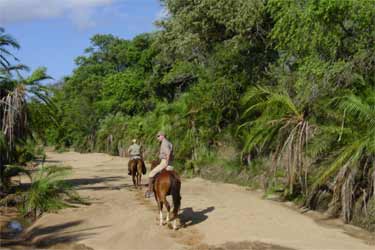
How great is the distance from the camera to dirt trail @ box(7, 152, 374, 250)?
1151cm

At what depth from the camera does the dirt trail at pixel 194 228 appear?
1151 centimetres

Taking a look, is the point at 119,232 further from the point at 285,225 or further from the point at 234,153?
the point at 234,153

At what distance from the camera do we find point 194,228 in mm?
12977

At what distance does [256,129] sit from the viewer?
19219mm

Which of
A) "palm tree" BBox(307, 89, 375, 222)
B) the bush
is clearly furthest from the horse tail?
the bush

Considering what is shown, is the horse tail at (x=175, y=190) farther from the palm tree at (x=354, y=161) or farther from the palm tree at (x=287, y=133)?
the palm tree at (x=287, y=133)

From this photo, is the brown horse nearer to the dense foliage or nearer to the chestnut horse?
the dense foliage

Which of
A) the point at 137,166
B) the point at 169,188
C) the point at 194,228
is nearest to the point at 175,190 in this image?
the point at 169,188

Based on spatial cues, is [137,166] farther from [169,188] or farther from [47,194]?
[169,188]

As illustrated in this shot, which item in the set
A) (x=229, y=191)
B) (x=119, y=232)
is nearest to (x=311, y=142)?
(x=229, y=191)

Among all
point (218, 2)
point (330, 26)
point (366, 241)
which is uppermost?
point (218, 2)

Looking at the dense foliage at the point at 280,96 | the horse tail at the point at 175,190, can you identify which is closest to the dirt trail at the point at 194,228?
the horse tail at the point at 175,190

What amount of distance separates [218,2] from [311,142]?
10.7 m

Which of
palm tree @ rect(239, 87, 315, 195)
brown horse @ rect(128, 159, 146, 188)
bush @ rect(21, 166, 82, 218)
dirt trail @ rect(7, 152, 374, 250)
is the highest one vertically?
palm tree @ rect(239, 87, 315, 195)
